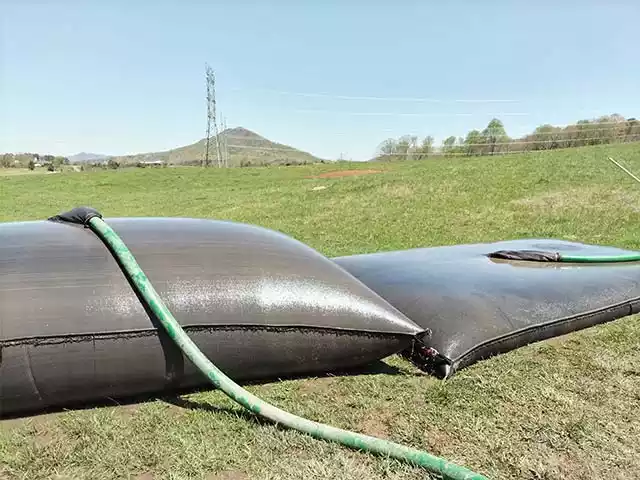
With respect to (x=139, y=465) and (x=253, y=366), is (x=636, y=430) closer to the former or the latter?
(x=253, y=366)

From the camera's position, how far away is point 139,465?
1.90 m

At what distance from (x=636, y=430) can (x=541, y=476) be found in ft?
1.81

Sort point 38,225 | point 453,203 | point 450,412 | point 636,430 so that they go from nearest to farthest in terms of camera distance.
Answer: point 636,430 < point 450,412 < point 38,225 < point 453,203

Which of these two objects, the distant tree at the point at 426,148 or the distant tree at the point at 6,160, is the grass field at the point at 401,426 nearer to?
the distant tree at the point at 426,148

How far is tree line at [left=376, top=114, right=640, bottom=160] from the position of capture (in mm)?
26016

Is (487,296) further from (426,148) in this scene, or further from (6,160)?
(6,160)

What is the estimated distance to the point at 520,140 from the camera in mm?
28703

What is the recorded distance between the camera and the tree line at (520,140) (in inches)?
1024

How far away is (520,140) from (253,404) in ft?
95.5

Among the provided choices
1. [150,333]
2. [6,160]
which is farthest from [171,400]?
[6,160]

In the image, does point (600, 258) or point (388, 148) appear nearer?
point (600, 258)

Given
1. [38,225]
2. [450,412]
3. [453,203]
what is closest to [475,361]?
[450,412]

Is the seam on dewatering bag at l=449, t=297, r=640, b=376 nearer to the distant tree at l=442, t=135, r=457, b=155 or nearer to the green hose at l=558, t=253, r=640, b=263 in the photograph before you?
the green hose at l=558, t=253, r=640, b=263

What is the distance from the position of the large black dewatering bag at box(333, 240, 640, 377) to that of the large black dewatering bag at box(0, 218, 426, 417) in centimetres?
20
